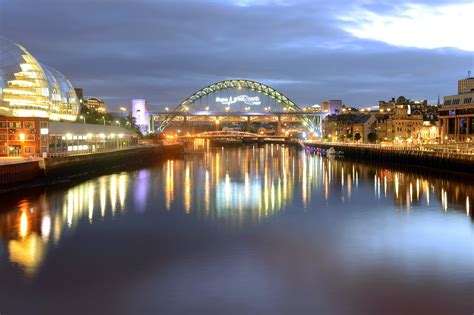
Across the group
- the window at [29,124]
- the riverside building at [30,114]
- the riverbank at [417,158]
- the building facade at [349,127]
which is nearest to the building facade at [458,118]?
the riverbank at [417,158]

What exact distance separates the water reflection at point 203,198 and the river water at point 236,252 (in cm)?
11

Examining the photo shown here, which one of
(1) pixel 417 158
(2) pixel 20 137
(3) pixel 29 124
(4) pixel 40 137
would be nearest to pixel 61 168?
(4) pixel 40 137

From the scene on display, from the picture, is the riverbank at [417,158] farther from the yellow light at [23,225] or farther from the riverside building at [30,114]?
the yellow light at [23,225]

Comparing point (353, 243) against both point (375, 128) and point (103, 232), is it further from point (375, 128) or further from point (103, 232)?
point (375, 128)

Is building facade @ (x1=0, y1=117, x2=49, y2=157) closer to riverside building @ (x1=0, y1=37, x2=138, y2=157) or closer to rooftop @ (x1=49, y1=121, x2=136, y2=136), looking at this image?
riverside building @ (x1=0, y1=37, x2=138, y2=157)

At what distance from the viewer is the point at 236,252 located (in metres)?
17.4

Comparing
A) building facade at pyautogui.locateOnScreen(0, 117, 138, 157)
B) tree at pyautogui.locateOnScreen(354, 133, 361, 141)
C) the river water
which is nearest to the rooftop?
building facade at pyautogui.locateOnScreen(0, 117, 138, 157)

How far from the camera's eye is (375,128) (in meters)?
91.9

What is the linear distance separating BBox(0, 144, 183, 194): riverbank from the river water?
140 centimetres

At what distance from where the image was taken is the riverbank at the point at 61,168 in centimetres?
2955

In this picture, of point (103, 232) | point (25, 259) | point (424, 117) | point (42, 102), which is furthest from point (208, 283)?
point (424, 117)

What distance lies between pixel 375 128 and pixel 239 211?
232ft

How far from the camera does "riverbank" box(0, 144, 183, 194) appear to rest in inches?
1163

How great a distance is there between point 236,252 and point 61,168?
76.2 ft
